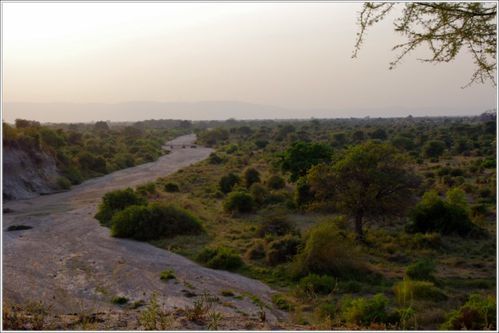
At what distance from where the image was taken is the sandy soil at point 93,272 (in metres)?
12.8

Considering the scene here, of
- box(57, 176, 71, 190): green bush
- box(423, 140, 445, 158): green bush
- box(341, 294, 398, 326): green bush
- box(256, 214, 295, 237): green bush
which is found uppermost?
box(423, 140, 445, 158): green bush

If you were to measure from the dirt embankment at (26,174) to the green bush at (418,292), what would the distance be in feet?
85.9

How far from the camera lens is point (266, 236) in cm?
1880

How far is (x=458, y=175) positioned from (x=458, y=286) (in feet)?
73.0

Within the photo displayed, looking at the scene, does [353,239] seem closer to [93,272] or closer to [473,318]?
[473,318]

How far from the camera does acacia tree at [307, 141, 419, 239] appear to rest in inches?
745

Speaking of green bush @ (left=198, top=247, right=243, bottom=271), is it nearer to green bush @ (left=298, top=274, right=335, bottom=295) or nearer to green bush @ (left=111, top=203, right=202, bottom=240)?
green bush @ (left=298, top=274, right=335, bottom=295)

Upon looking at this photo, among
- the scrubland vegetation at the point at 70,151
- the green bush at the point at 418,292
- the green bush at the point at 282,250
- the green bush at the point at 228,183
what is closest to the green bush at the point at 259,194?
the green bush at the point at 228,183

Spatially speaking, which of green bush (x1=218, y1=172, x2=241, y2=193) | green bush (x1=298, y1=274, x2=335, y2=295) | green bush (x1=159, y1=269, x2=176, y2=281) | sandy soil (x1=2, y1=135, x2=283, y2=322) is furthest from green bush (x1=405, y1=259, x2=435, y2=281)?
green bush (x1=218, y1=172, x2=241, y2=193)

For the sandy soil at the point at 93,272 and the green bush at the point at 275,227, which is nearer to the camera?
the sandy soil at the point at 93,272

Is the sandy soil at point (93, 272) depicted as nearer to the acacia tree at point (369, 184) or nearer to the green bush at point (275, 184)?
the acacia tree at point (369, 184)

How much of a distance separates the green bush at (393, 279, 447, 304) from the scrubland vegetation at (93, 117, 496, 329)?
33 mm

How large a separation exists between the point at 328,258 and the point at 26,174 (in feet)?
87.8

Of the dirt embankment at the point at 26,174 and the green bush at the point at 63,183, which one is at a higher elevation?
the dirt embankment at the point at 26,174
